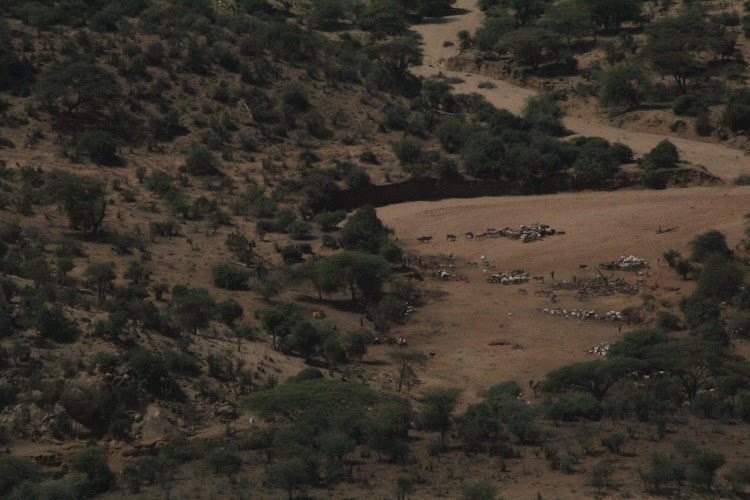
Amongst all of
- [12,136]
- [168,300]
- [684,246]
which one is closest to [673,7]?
[684,246]

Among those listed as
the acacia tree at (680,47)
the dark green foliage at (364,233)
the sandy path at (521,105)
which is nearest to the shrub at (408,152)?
the dark green foliage at (364,233)

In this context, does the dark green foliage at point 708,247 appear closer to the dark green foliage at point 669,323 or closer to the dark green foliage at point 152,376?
the dark green foliage at point 669,323

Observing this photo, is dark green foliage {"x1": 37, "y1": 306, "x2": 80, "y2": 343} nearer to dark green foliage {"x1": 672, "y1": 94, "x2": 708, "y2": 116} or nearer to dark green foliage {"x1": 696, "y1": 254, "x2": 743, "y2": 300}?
dark green foliage {"x1": 696, "y1": 254, "x2": 743, "y2": 300}

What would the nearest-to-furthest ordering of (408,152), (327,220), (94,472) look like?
(94,472)
(327,220)
(408,152)

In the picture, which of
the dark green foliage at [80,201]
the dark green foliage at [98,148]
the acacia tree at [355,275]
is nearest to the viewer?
the acacia tree at [355,275]

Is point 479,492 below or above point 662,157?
below

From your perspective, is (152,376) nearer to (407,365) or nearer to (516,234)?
(407,365)

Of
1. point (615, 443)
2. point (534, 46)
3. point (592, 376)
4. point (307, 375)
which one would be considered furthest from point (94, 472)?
point (534, 46)
